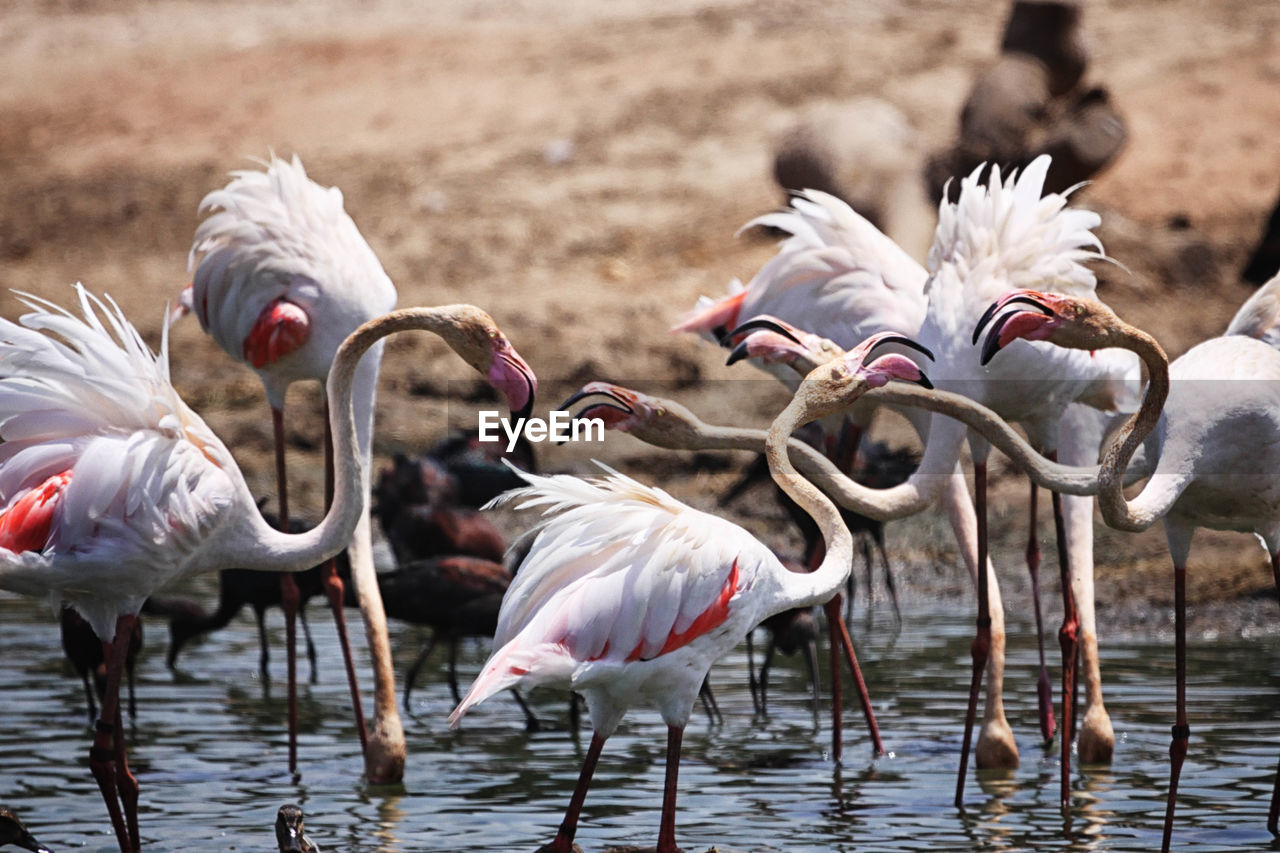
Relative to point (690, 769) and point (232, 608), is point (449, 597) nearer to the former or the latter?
point (232, 608)

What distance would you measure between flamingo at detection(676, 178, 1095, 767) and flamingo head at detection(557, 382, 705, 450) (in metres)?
1.41

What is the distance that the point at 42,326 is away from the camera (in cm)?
535

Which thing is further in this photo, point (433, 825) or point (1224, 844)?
Answer: point (433, 825)

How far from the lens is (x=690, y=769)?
22.6 ft

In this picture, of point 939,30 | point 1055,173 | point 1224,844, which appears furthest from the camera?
point 939,30

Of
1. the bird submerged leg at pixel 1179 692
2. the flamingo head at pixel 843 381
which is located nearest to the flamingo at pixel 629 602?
the flamingo head at pixel 843 381

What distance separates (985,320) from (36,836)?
132 inches

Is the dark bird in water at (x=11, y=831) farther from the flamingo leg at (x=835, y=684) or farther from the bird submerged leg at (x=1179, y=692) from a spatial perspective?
the bird submerged leg at (x=1179, y=692)

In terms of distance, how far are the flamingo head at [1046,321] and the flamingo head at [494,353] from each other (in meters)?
1.31

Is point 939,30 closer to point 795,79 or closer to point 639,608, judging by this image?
point 795,79

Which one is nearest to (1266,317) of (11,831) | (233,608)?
(11,831)

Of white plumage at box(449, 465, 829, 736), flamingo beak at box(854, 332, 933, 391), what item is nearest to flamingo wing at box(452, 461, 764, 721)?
white plumage at box(449, 465, 829, 736)

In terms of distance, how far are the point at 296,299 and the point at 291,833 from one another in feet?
7.55

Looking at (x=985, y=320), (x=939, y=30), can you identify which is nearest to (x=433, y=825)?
(x=985, y=320)
